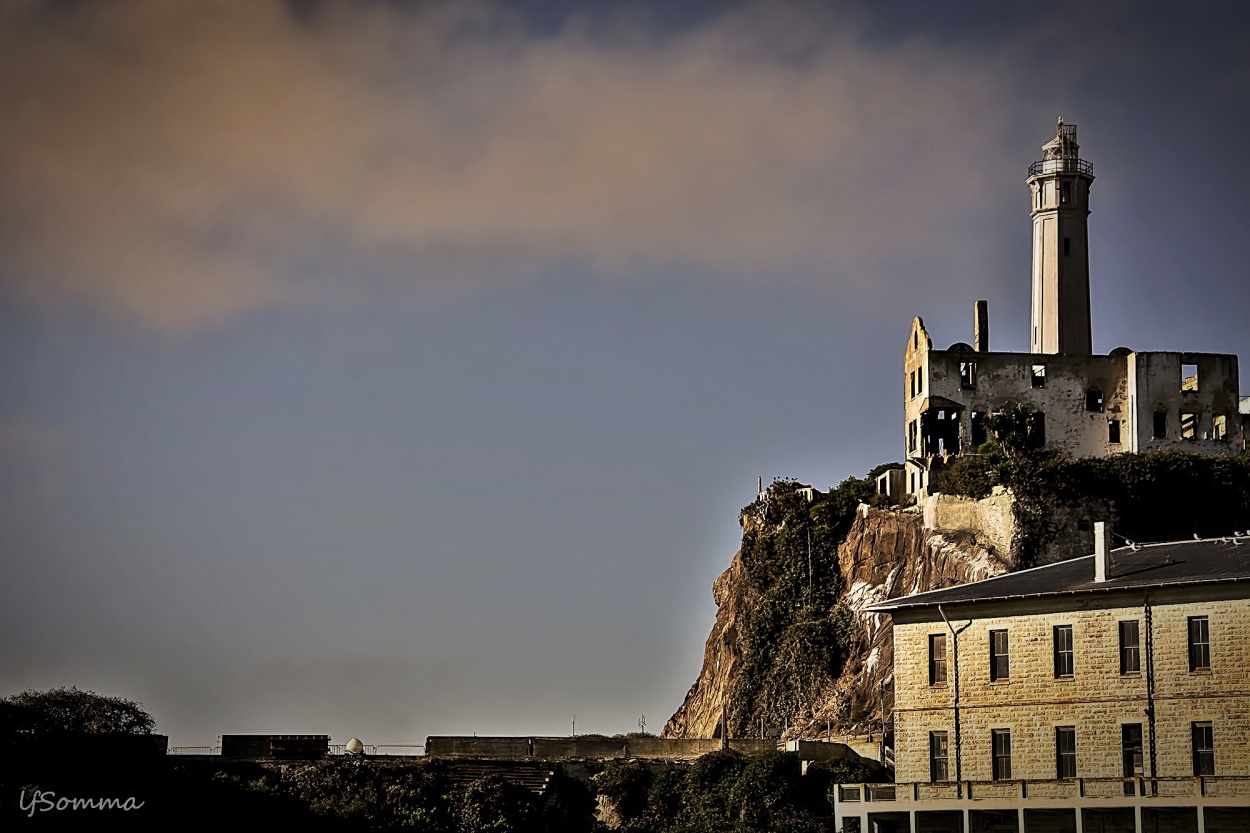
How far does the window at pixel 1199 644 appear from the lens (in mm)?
52250

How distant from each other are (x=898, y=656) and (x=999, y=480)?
68.7ft

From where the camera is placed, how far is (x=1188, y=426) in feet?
279

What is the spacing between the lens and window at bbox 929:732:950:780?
57219 millimetres

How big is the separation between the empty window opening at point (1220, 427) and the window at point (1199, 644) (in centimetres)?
3329

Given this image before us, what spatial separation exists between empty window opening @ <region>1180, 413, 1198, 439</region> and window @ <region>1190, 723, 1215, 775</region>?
3424 cm

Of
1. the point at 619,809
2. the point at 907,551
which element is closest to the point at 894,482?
the point at 907,551

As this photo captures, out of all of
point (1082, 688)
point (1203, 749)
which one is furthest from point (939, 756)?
point (1203, 749)

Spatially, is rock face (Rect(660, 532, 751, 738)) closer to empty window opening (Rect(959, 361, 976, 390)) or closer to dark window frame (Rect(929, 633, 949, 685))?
empty window opening (Rect(959, 361, 976, 390))

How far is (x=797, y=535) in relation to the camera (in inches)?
3531

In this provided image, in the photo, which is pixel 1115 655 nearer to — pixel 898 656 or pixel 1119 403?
pixel 898 656

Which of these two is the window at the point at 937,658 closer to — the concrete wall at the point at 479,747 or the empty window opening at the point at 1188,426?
the concrete wall at the point at 479,747

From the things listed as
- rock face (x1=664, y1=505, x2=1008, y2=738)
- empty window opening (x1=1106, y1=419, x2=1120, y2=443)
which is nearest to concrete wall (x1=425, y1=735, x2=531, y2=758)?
rock face (x1=664, y1=505, x2=1008, y2=738)

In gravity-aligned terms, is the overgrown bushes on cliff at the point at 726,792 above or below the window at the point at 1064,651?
below

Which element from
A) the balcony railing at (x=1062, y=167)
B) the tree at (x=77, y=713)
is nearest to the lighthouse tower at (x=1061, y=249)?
the balcony railing at (x=1062, y=167)
